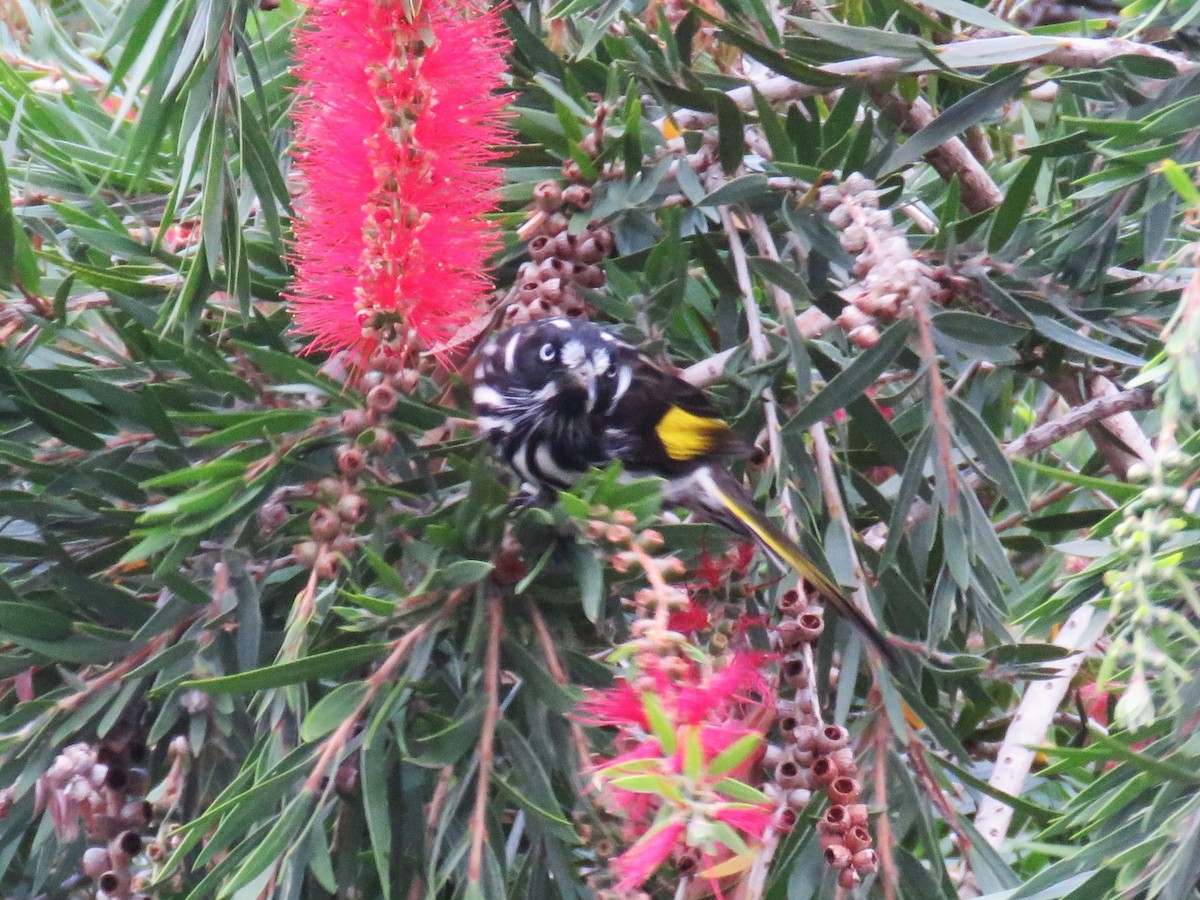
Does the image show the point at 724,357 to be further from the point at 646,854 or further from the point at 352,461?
the point at 646,854

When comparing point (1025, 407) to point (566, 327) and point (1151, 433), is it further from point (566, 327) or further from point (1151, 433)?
point (566, 327)

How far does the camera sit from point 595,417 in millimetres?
1356

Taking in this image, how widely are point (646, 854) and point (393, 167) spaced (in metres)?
0.55

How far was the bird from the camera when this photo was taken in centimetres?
120

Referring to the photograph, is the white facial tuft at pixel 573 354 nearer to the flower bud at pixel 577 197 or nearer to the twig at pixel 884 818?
the flower bud at pixel 577 197

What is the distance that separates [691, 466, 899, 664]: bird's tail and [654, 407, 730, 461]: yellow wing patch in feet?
0.08

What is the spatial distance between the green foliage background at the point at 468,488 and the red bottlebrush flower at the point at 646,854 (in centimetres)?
14

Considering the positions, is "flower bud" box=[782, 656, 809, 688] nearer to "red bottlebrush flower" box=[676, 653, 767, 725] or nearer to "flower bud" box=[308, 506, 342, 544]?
"red bottlebrush flower" box=[676, 653, 767, 725]

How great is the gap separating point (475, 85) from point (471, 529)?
14.0 inches

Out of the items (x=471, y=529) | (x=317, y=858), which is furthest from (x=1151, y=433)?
(x=317, y=858)

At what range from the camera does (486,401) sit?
1239 millimetres

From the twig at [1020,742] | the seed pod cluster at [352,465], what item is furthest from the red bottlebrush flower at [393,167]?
the twig at [1020,742]

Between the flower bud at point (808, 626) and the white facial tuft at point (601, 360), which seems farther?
the white facial tuft at point (601, 360)

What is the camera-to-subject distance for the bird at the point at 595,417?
1.20m
